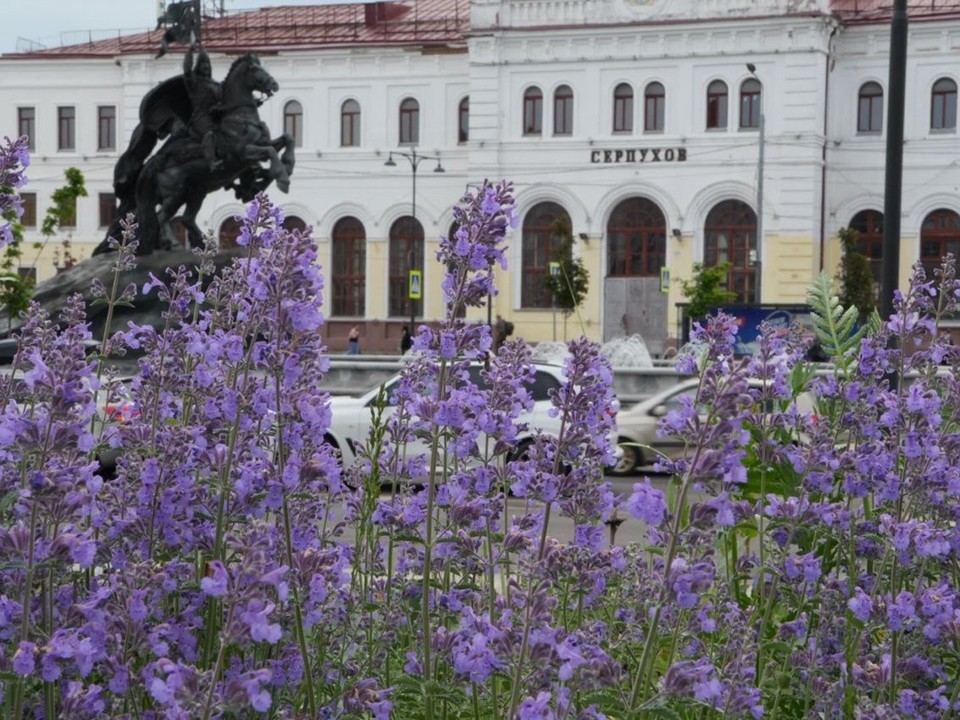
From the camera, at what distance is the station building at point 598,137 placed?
148ft

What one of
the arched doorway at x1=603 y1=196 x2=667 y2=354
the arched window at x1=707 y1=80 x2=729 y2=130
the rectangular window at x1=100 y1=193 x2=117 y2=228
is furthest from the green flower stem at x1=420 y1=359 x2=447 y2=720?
the rectangular window at x1=100 y1=193 x2=117 y2=228

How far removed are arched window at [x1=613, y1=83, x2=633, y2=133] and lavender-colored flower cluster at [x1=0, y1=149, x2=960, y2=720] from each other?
Answer: 42984 mm

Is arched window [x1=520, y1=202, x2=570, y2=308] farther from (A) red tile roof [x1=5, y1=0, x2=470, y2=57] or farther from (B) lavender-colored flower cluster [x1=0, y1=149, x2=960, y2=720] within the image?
(B) lavender-colored flower cluster [x1=0, y1=149, x2=960, y2=720]

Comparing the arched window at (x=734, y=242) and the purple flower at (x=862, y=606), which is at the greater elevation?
the arched window at (x=734, y=242)

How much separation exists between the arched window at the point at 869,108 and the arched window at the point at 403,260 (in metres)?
13.3

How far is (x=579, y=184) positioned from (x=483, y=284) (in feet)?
145

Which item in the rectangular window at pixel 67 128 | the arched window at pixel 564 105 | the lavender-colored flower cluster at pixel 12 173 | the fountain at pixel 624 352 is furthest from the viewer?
the rectangular window at pixel 67 128

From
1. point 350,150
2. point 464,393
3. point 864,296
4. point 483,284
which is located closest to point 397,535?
point 464,393

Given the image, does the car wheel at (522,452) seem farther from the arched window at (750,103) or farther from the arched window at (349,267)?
the arched window at (349,267)

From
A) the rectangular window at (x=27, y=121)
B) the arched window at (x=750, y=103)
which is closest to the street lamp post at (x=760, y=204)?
the arched window at (x=750, y=103)

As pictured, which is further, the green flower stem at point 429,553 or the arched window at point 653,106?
the arched window at point 653,106

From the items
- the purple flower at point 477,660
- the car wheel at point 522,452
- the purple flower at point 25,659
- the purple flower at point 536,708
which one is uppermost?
the car wheel at point 522,452

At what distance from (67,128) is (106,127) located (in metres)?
1.50

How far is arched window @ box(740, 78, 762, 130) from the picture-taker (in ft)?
148
